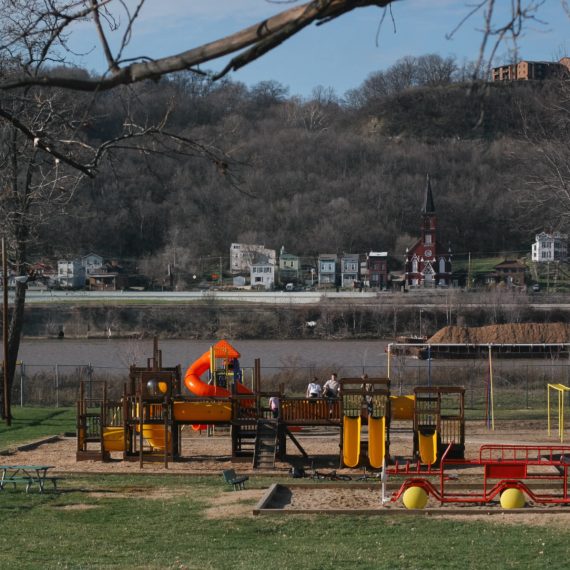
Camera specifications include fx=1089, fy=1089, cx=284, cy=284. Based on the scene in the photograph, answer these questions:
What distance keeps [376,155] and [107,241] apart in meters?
49.0

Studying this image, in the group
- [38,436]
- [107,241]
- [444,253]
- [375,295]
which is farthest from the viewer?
[107,241]

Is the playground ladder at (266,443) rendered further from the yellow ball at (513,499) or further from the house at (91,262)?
the house at (91,262)

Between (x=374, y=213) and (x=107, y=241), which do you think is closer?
(x=107, y=241)

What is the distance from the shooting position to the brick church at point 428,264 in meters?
104

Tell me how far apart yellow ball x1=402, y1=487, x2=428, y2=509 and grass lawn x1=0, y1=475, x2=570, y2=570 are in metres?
0.40

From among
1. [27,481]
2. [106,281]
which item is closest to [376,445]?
[27,481]

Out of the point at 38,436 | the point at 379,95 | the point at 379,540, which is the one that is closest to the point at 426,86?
the point at 379,95

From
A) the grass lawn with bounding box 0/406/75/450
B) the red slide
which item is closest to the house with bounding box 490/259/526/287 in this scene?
the grass lawn with bounding box 0/406/75/450

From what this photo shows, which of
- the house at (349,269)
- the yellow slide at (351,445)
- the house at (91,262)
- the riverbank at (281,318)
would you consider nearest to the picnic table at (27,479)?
the yellow slide at (351,445)

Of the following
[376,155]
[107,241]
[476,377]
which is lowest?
[476,377]

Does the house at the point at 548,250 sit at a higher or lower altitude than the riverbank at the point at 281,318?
higher

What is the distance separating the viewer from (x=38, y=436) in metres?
27.8

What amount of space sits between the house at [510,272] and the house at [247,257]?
73.1 feet

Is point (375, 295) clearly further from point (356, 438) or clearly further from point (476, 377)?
point (356, 438)
